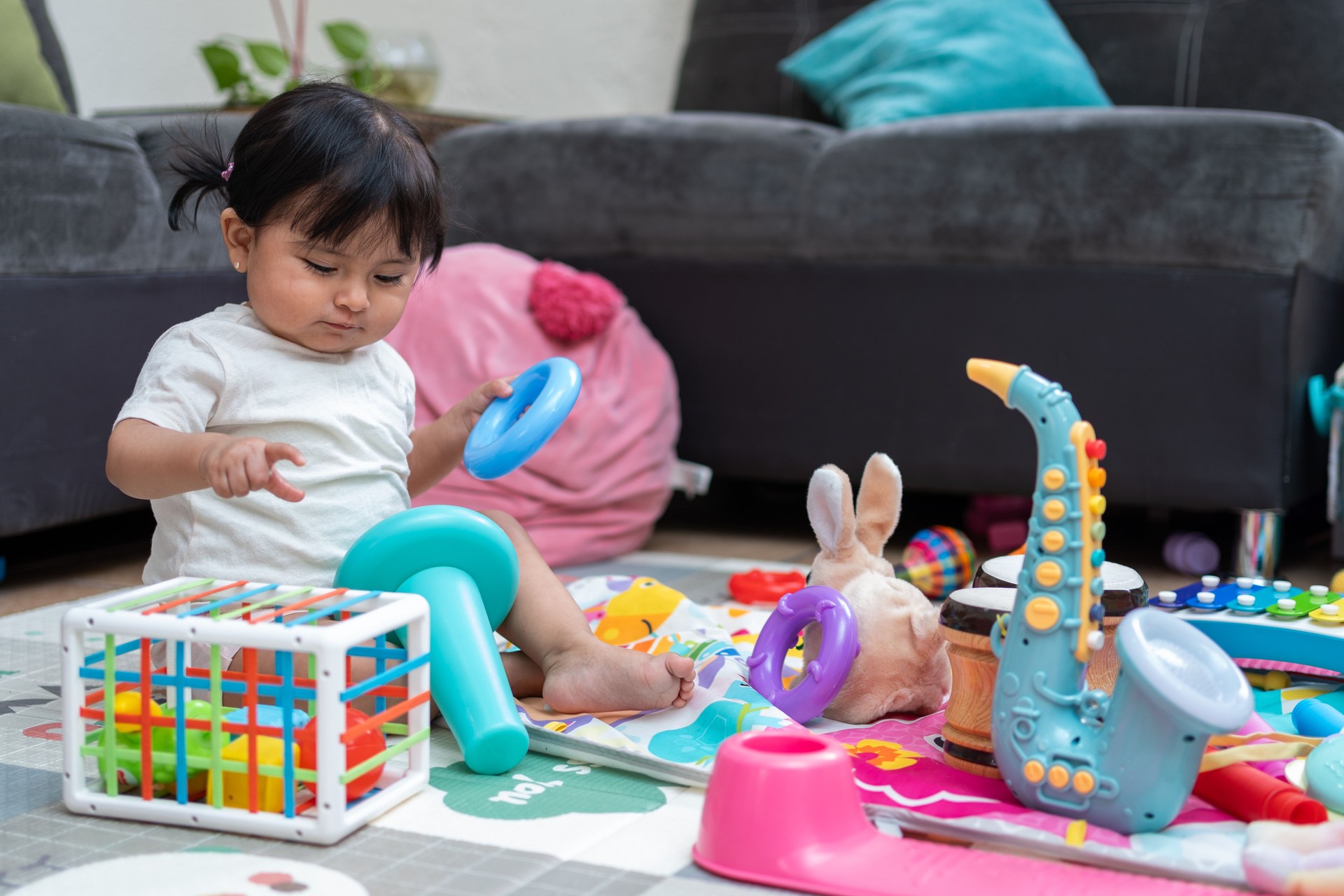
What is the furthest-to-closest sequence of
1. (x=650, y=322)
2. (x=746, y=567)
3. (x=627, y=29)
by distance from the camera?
1. (x=627, y=29)
2. (x=650, y=322)
3. (x=746, y=567)

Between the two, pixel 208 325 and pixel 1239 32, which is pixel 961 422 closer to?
pixel 1239 32

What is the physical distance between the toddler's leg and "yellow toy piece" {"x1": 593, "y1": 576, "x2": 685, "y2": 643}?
0.12 meters

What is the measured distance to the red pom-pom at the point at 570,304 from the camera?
5.60 feet

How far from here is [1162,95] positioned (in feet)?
6.64

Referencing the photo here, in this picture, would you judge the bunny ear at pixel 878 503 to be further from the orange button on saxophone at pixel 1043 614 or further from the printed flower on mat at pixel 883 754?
the orange button on saxophone at pixel 1043 614

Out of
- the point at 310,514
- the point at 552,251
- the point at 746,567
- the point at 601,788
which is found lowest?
the point at 746,567

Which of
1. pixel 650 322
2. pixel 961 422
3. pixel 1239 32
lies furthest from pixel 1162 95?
pixel 650 322

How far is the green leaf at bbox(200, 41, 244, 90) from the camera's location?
2201mm

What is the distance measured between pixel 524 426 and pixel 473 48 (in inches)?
86.9

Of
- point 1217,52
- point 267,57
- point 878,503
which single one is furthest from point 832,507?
point 267,57

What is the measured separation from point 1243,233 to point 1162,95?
60cm

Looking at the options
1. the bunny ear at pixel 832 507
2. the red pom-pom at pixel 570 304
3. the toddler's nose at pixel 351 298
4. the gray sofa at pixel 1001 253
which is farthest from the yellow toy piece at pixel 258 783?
the gray sofa at pixel 1001 253

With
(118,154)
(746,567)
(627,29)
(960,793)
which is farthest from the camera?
(627,29)

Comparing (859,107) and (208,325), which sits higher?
(859,107)
